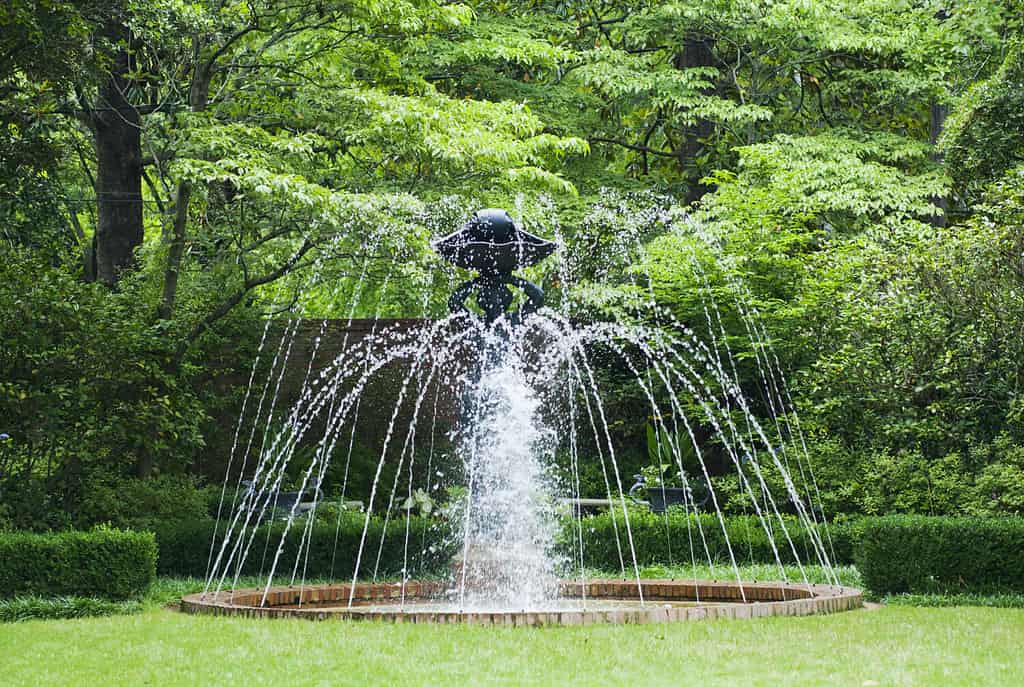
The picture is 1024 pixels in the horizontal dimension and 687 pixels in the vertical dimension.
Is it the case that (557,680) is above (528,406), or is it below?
below

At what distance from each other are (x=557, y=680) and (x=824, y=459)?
10.0 metres

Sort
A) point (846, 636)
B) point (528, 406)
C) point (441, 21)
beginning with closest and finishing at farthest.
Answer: point (846, 636) → point (528, 406) → point (441, 21)

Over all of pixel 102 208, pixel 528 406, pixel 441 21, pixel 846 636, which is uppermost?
pixel 441 21

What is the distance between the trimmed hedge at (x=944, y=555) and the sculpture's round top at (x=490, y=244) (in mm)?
→ 3888

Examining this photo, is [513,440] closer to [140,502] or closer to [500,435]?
[500,435]

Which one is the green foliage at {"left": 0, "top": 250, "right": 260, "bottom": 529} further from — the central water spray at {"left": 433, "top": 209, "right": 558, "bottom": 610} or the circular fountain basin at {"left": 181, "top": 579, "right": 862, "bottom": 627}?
the central water spray at {"left": 433, "top": 209, "right": 558, "bottom": 610}

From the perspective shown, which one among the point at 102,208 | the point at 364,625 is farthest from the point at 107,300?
the point at 364,625

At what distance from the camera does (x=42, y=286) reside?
12.9m

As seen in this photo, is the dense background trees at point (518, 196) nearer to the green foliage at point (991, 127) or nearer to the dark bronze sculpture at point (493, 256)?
the green foliage at point (991, 127)

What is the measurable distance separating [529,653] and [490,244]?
4.42 m

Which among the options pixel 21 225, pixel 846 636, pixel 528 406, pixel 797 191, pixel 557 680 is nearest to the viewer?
pixel 557 680

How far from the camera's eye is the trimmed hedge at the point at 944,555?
32.9 ft

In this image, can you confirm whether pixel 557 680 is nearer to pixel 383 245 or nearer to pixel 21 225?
pixel 21 225

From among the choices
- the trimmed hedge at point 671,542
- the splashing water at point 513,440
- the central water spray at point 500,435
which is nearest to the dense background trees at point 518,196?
the splashing water at point 513,440
